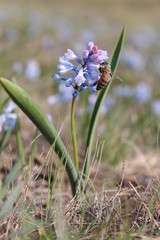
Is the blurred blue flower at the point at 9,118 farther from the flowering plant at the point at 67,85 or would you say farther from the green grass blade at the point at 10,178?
the flowering plant at the point at 67,85

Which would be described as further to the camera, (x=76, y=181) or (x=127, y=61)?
(x=127, y=61)

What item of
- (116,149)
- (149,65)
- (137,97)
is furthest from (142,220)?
(149,65)

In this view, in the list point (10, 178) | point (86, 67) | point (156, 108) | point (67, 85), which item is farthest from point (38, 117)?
point (156, 108)

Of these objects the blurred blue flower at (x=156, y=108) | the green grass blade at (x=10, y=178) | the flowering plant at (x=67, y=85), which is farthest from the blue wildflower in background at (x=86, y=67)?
the blurred blue flower at (x=156, y=108)

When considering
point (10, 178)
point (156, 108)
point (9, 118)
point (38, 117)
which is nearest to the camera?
point (38, 117)

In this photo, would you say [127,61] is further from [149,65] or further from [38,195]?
[38,195]

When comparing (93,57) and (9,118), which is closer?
(93,57)

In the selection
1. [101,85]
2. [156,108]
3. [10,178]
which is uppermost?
[101,85]

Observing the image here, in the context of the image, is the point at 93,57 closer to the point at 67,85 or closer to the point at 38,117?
the point at 67,85
